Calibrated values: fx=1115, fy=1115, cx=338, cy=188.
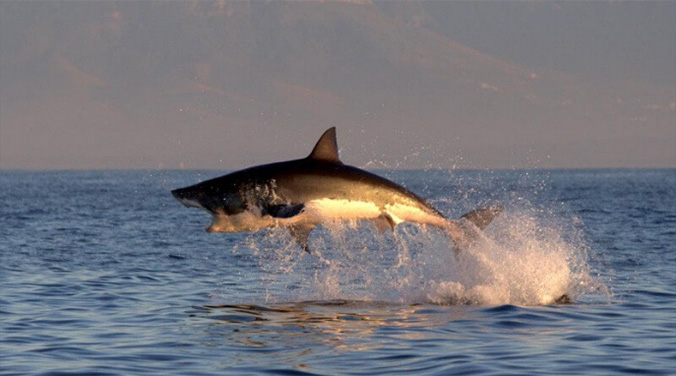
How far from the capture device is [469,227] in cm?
1655

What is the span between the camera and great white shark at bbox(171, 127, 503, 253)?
15430mm

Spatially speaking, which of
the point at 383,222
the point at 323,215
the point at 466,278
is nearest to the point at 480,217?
the point at 383,222

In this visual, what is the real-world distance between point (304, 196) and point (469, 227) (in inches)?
107

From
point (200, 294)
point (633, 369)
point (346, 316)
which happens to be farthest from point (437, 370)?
point (200, 294)

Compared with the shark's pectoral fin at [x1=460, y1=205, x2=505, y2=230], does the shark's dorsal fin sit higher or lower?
higher

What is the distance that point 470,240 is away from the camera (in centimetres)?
1653

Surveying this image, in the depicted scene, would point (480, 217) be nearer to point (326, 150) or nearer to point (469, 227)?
point (469, 227)

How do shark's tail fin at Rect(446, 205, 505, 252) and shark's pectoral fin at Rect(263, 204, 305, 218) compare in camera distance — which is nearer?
shark's pectoral fin at Rect(263, 204, 305, 218)

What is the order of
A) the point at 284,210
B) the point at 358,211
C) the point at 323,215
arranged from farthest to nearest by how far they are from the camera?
1. the point at 358,211
2. the point at 323,215
3. the point at 284,210

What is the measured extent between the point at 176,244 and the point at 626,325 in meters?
18.9

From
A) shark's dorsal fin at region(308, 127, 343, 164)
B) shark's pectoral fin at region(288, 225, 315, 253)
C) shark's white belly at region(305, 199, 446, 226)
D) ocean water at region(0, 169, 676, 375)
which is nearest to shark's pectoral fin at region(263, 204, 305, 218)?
shark's white belly at region(305, 199, 446, 226)

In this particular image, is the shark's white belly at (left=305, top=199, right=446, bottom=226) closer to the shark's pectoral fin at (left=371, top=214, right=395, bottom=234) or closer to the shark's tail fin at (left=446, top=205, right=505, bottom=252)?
the shark's pectoral fin at (left=371, top=214, right=395, bottom=234)

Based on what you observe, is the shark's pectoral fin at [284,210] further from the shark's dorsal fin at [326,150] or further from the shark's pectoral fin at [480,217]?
the shark's pectoral fin at [480,217]

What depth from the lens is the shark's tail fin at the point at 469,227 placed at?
16484mm
